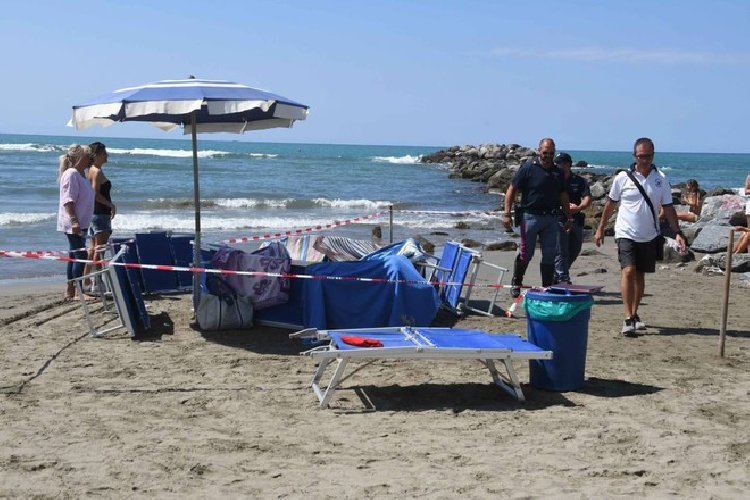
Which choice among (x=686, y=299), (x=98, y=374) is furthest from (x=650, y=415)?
(x=686, y=299)

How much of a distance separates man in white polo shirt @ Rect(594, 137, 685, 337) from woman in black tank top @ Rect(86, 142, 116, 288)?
500 cm

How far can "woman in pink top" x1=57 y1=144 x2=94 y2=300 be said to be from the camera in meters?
8.44

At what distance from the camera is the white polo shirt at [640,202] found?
24.3 ft

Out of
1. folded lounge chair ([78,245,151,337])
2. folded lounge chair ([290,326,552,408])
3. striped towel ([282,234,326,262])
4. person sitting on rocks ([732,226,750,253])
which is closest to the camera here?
folded lounge chair ([290,326,552,408])

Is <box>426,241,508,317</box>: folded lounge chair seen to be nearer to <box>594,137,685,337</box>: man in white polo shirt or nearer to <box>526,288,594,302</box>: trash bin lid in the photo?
<box>594,137,685,337</box>: man in white polo shirt

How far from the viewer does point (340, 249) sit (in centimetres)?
897

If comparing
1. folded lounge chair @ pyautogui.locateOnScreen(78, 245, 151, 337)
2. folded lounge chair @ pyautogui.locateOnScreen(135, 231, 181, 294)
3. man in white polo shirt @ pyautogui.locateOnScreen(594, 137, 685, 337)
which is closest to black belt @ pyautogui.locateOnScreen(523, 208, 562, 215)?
man in white polo shirt @ pyautogui.locateOnScreen(594, 137, 685, 337)

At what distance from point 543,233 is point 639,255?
1142mm

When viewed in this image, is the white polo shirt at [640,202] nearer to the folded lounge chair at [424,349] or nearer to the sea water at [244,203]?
the folded lounge chair at [424,349]

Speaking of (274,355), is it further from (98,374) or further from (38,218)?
(38,218)

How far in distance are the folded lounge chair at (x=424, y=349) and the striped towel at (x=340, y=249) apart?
2805 millimetres

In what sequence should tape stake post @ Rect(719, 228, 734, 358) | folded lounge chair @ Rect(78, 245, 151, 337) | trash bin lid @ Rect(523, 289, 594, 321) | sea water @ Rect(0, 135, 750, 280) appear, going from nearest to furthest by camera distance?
trash bin lid @ Rect(523, 289, 594, 321) → tape stake post @ Rect(719, 228, 734, 358) → folded lounge chair @ Rect(78, 245, 151, 337) → sea water @ Rect(0, 135, 750, 280)

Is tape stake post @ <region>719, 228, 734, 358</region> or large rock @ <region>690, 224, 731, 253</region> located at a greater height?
tape stake post @ <region>719, 228, 734, 358</region>

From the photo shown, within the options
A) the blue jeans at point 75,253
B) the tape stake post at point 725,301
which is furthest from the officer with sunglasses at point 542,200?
the blue jeans at point 75,253
